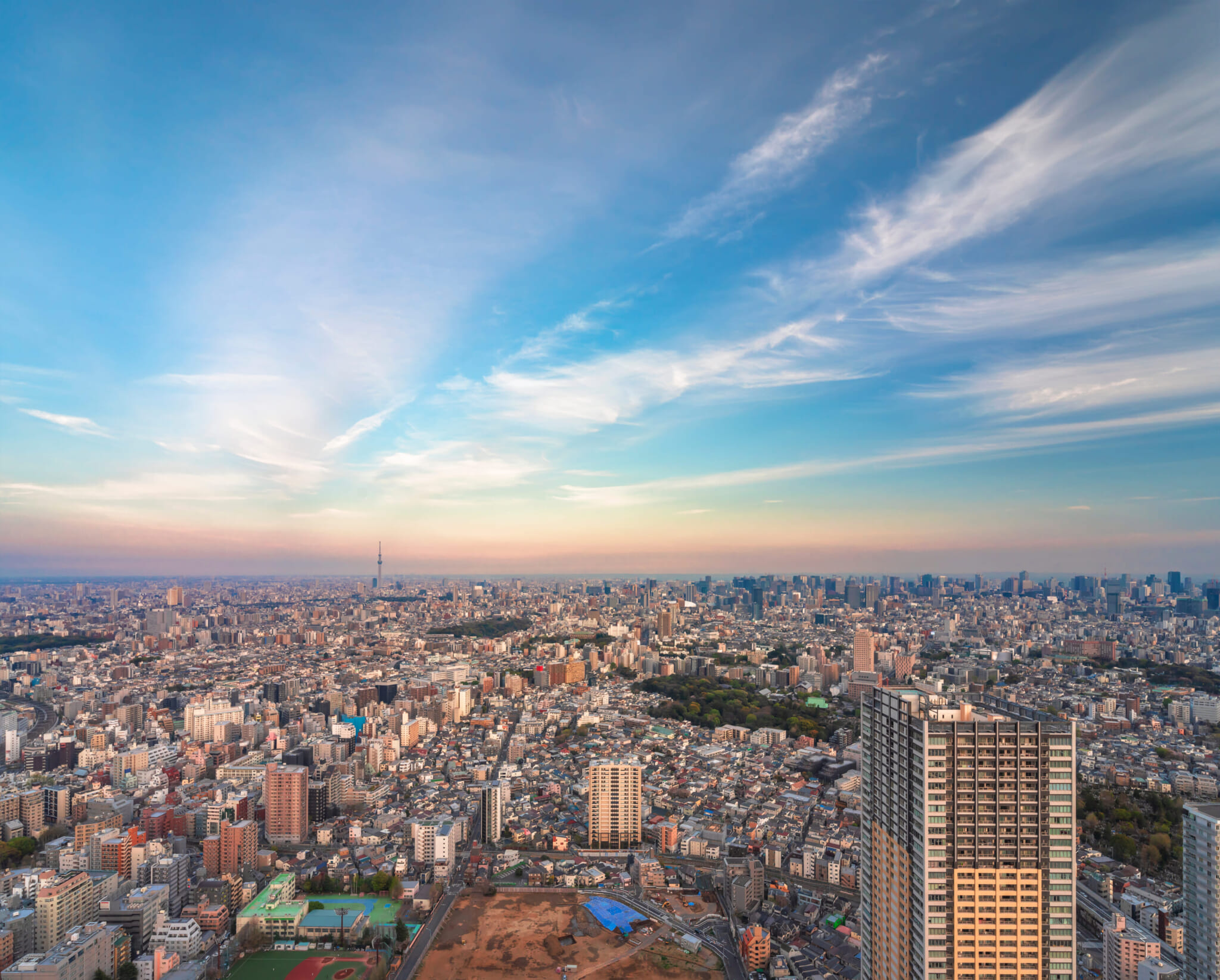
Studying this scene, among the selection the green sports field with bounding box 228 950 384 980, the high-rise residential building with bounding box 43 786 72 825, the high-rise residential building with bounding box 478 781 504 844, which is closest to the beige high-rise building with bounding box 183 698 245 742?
the high-rise residential building with bounding box 43 786 72 825

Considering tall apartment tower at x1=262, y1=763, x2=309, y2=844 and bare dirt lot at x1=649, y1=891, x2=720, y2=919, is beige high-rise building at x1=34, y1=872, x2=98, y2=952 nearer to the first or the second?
tall apartment tower at x1=262, y1=763, x2=309, y2=844

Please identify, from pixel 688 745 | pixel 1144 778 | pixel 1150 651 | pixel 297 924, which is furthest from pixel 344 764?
pixel 1150 651

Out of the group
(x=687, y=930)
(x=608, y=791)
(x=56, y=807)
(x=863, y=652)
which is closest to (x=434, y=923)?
(x=687, y=930)

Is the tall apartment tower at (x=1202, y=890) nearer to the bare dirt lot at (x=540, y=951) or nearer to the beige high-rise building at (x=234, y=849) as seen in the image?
the bare dirt lot at (x=540, y=951)

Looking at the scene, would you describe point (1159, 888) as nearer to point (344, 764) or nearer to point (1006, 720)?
point (1006, 720)

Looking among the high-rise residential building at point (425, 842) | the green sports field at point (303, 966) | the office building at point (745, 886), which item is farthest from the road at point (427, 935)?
the office building at point (745, 886)
